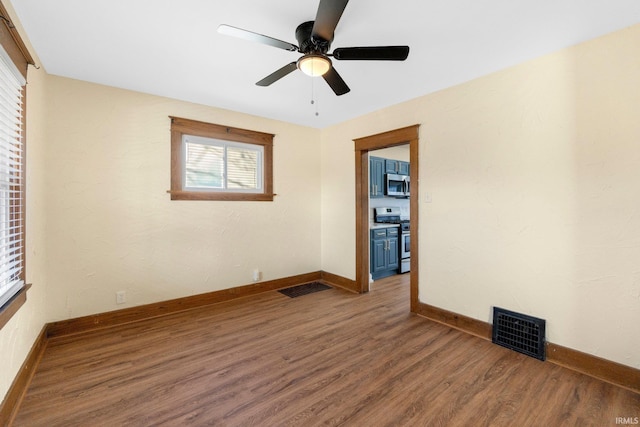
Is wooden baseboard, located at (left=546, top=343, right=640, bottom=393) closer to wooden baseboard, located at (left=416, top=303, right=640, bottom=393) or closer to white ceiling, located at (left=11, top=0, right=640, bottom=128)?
wooden baseboard, located at (left=416, top=303, right=640, bottom=393)

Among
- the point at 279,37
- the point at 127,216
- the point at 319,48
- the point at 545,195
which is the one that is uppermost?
the point at 279,37

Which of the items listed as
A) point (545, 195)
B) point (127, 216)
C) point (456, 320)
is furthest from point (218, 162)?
point (545, 195)

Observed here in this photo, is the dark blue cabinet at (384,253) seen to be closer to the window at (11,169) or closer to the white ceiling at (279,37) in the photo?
the white ceiling at (279,37)

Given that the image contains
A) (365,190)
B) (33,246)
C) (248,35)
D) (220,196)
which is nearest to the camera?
(248,35)

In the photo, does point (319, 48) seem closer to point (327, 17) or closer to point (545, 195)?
point (327, 17)

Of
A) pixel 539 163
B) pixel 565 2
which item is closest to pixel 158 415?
pixel 539 163

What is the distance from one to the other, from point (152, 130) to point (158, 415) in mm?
2800

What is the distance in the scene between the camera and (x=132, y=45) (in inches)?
87.6

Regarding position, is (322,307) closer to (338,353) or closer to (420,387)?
(338,353)

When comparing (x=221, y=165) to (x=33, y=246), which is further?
(x=221, y=165)

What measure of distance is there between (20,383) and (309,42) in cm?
300

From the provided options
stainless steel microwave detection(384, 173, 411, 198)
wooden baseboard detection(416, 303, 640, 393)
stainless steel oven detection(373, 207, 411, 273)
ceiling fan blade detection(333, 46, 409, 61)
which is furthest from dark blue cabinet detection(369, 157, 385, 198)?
ceiling fan blade detection(333, 46, 409, 61)

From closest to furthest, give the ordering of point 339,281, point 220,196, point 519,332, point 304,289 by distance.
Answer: point 519,332 → point 220,196 → point 304,289 → point 339,281

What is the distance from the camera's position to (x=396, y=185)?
17.5 feet
